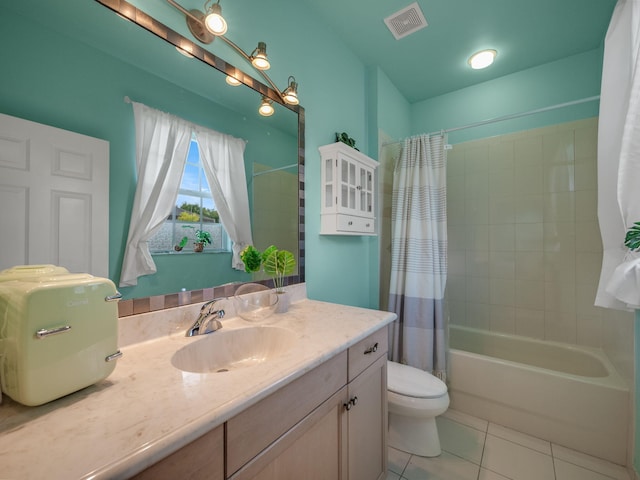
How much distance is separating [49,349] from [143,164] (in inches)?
23.8

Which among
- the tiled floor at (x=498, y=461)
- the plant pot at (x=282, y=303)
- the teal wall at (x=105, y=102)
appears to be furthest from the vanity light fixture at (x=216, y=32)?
the tiled floor at (x=498, y=461)

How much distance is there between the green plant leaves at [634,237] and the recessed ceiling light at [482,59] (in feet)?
5.30

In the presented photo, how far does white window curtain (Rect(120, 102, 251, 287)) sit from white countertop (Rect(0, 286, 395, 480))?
0.21m

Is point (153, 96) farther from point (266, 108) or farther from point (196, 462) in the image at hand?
point (196, 462)

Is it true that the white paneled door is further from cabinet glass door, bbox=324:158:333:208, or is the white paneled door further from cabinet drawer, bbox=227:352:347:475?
cabinet glass door, bbox=324:158:333:208

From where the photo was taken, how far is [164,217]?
953mm

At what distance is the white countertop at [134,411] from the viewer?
392 mm

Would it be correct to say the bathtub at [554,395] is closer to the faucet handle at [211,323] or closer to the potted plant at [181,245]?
the faucet handle at [211,323]

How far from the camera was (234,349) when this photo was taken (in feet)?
3.29

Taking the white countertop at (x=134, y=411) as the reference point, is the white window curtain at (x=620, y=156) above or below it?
above

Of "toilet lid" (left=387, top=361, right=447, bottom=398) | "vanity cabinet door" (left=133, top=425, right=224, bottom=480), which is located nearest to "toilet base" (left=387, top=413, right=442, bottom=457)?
"toilet lid" (left=387, top=361, right=447, bottom=398)

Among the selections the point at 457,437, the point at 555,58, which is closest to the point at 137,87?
the point at 457,437

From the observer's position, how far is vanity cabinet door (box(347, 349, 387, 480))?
98 cm

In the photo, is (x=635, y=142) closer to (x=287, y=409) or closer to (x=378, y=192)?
(x=378, y=192)
